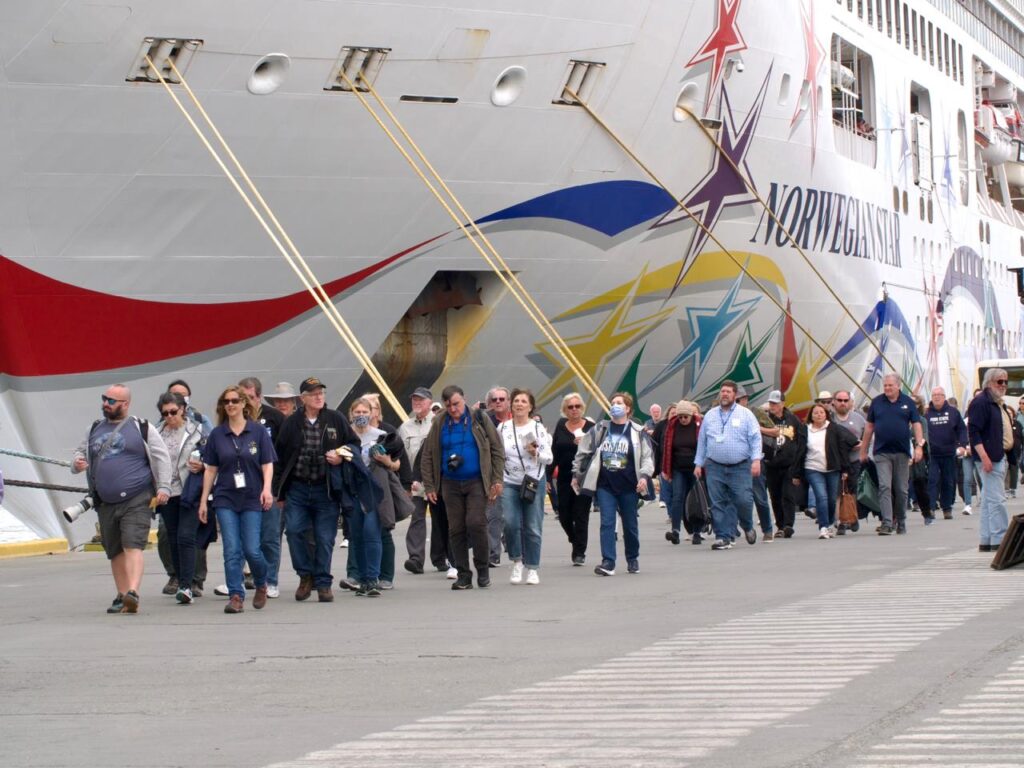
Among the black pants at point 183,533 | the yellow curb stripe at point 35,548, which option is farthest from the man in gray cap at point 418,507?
the yellow curb stripe at point 35,548

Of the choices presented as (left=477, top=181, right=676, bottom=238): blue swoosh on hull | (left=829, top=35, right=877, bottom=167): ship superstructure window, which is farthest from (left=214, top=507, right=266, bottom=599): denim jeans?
(left=829, top=35, right=877, bottom=167): ship superstructure window

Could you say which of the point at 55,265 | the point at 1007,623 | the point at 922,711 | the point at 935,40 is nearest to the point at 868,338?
the point at 935,40

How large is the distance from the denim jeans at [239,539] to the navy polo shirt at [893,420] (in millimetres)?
7726

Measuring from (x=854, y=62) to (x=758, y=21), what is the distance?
29.5ft

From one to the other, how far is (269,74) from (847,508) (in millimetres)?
7039

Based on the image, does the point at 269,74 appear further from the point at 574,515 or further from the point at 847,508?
the point at 847,508

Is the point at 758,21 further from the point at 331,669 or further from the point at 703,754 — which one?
the point at 703,754

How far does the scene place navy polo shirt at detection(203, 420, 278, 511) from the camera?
11125 mm

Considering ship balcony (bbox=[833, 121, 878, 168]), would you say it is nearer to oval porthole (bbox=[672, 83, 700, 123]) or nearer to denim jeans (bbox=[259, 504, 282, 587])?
oval porthole (bbox=[672, 83, 700, 123])

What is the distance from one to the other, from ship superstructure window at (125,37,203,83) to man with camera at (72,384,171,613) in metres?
6.58

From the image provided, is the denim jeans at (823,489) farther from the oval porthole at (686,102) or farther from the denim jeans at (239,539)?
the denim jeans at (239,539)

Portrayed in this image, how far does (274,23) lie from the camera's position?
56.4 feet

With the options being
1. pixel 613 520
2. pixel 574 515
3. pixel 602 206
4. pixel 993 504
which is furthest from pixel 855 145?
pixel 613 520

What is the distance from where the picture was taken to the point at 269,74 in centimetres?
1745
